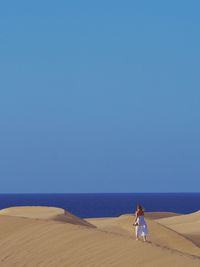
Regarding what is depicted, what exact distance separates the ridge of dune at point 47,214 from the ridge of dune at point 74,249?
9.92 m

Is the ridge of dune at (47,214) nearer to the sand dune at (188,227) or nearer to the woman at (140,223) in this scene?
the sand dune at (188,227)

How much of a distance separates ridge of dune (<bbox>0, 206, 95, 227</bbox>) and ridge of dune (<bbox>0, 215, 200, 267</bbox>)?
9920 mm

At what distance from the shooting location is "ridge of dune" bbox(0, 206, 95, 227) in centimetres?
3937

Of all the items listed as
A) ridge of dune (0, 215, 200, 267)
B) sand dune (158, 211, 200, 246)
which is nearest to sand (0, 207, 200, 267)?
ridge of dune (0, 215, 200, 267)

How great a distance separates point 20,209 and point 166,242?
16106 mm

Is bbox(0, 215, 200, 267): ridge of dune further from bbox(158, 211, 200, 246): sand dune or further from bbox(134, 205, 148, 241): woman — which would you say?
bbox(158, 211, 200, 246): sand dune

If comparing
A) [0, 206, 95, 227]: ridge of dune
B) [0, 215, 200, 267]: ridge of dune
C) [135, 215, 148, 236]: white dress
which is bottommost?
[0, 215, 200, 267]: ridge of dune

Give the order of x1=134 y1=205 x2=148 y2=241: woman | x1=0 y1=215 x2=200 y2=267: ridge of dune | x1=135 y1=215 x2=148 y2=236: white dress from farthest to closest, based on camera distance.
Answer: x1=135 y1=215 x2=148 y2=236: white dress, x1=134 y1=205 x2=148 y2=241: woman, x1=0 y1=215 x2=200 y2=267: ridge of dune

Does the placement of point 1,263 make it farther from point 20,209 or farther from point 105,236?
point 20,209

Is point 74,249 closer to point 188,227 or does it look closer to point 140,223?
point 140,223

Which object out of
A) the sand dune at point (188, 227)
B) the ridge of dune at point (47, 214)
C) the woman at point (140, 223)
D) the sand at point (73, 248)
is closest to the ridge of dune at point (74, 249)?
the sand at point (73, 248)

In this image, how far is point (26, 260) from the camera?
2447 cm

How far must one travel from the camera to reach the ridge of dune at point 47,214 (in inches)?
1550

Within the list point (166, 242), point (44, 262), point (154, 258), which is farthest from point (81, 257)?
point (166, 242)
